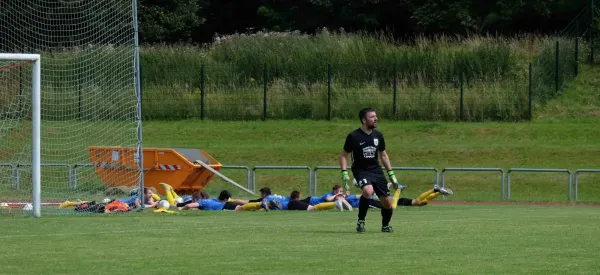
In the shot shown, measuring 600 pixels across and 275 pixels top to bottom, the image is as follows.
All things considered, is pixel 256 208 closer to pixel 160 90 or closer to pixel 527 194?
pixel 527 194

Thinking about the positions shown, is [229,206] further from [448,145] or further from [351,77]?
[351,77]

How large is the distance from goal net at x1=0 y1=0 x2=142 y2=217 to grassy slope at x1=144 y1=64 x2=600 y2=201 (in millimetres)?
4814

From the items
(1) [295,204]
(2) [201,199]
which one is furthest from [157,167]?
(1) [295,204]

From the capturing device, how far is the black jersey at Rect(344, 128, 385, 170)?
57.3ft

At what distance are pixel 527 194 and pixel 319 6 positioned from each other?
29.9 meters

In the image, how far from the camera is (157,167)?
A: 32656 mm

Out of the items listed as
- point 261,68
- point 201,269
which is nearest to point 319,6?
point 261,68

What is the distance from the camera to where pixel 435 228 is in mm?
18500

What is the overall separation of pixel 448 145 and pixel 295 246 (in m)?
26.2

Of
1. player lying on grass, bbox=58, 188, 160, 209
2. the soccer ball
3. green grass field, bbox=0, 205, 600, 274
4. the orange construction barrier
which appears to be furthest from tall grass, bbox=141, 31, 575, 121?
green grass field, bbox=0, 205, 600, 274

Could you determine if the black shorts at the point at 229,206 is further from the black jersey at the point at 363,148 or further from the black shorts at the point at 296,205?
the black jersey at the point at 363,148

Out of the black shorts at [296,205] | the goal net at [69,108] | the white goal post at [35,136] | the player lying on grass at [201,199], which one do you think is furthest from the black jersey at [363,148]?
A: the goal net at [69,108]

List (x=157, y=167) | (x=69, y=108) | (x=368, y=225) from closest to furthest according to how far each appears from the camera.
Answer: (x=368, y=225), (x=157, y=167), (x=69, y=108)

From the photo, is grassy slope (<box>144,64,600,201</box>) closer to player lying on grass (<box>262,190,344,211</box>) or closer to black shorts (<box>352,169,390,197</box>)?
player lying on grass (<box>262,190,344,211</box>)
